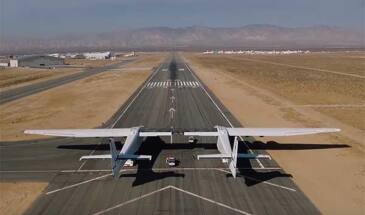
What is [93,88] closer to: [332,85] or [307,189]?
[332,85]

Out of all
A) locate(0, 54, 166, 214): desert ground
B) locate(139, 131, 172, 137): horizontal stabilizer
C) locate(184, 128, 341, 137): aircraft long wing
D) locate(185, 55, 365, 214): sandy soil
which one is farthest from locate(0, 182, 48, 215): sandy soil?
locate(185, 55, 365, 214): sandy soil

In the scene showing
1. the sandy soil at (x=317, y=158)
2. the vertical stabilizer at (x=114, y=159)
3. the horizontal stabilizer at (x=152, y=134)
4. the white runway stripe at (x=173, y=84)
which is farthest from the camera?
the white runway stripe at (x=173, y=84)

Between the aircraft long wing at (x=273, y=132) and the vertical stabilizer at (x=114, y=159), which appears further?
the aircraft long wing at (x=273, y=132)

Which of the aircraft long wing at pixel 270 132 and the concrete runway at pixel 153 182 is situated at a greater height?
the aircraft long wing at pixel 270 132

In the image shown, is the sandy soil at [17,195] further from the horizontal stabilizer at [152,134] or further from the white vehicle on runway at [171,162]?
the horizontal stabilizer at [152,134]

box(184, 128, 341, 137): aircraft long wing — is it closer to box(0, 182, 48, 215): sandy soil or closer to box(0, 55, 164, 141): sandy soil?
box(0, 182, 48, 215): sandy soil

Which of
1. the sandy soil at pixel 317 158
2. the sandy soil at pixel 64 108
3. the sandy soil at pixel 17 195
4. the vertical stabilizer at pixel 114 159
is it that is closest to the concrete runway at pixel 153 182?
the sandy soil at pixel 17 195
